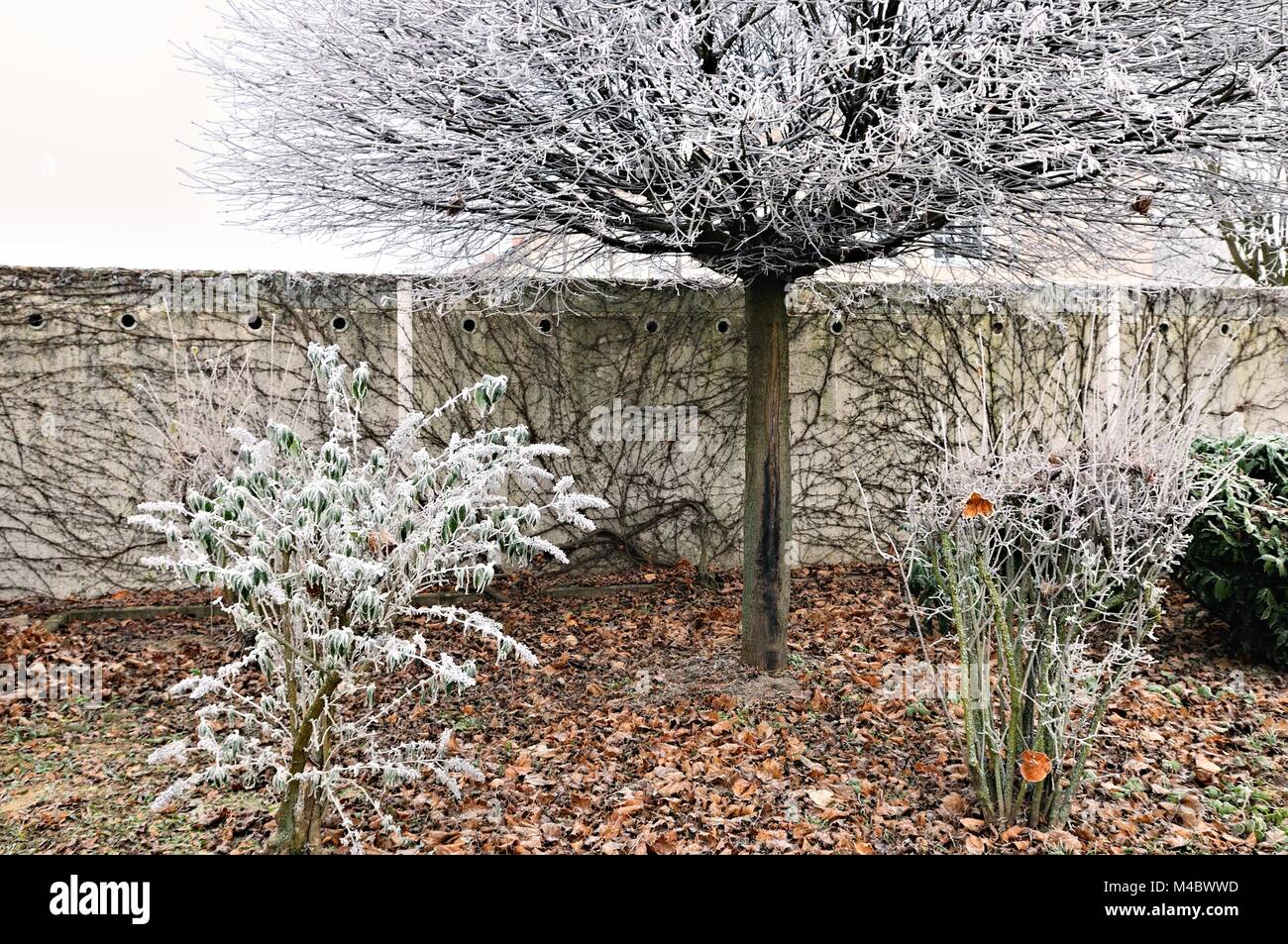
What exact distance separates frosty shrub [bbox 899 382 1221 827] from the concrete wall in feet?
7.87

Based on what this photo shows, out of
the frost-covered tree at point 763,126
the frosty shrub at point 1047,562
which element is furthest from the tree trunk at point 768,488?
the frosty shrub at point 1047,562

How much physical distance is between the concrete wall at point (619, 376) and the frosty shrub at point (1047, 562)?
2.40 metres

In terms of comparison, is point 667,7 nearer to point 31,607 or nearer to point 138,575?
point 138,575

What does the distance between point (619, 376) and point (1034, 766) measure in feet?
13.1

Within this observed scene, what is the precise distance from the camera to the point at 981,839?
3119 mm

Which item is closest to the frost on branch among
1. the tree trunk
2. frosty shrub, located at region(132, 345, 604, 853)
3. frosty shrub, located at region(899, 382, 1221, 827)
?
the tree trunk

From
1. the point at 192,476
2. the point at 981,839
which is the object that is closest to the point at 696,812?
the point at 981,839

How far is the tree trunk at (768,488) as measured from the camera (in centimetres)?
450

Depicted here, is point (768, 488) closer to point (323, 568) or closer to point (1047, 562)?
point (1047, 562)

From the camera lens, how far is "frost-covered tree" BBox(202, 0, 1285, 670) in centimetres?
313

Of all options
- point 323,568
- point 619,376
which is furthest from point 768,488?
point 323,568

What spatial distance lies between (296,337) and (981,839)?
5099 mm

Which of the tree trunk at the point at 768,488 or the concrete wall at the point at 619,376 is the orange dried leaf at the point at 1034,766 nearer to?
the tree trunk at the point at 768,488

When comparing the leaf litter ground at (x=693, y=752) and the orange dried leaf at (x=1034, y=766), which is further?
the leaf litter ground at (x=693, y=752)
